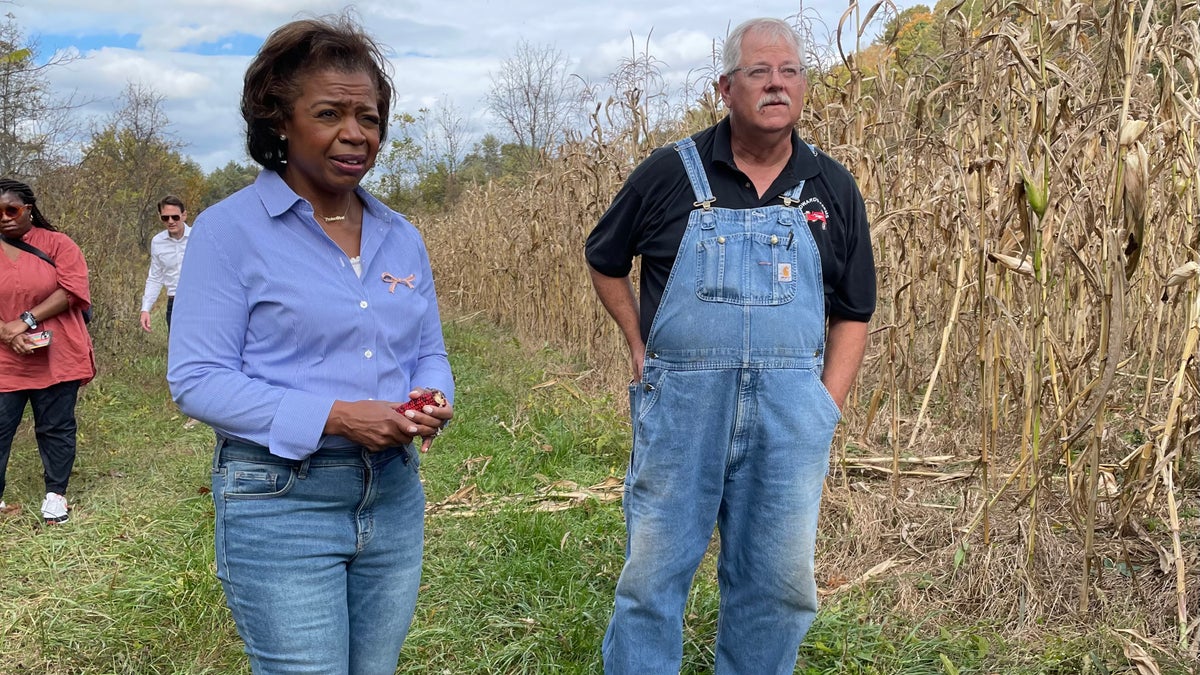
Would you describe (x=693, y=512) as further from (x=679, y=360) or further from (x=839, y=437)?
(x=839, y=437)

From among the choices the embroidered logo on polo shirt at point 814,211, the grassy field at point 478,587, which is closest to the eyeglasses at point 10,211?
the grassy field at point 478,587

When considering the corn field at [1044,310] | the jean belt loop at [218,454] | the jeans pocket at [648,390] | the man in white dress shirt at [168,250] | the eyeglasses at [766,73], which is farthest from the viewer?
the man in white dress shirt at [168,250]

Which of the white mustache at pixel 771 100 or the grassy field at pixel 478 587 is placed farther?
the grassy field at pixel 478 587

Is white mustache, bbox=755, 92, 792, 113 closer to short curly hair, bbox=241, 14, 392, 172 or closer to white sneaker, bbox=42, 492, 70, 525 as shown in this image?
short curly hair, bbox=241, 14, 392, 172

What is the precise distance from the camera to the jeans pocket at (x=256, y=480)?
5.16 ft

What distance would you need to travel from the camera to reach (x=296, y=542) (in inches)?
62.6

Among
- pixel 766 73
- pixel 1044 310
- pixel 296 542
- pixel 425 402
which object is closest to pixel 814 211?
pixel 766 73

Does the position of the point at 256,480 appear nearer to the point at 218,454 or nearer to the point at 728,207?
the point at 218,454

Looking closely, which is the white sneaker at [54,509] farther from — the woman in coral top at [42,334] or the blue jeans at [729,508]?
the blue jeans at [729,508]

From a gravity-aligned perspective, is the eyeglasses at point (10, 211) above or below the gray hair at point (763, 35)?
below

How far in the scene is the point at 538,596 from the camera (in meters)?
3.26

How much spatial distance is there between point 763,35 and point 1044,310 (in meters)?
1.28

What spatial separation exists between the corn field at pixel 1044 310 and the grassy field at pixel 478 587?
220 millimetres

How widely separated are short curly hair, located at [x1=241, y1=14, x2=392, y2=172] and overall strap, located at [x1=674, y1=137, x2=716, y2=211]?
0.83 m
